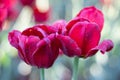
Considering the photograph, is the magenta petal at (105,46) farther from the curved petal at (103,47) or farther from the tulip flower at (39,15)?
the tulip flower at (39,15)

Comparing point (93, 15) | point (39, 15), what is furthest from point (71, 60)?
point (93, 15)

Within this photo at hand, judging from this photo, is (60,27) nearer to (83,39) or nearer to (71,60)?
(83,39)

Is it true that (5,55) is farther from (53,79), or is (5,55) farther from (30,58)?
(30,58)

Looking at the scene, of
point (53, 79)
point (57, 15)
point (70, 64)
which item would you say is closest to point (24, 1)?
point (53, 79)

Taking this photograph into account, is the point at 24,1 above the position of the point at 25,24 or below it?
above

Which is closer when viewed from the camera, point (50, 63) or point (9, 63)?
point (50, 63)

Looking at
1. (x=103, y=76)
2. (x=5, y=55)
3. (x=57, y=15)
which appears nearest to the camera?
(x=5, y=55)
